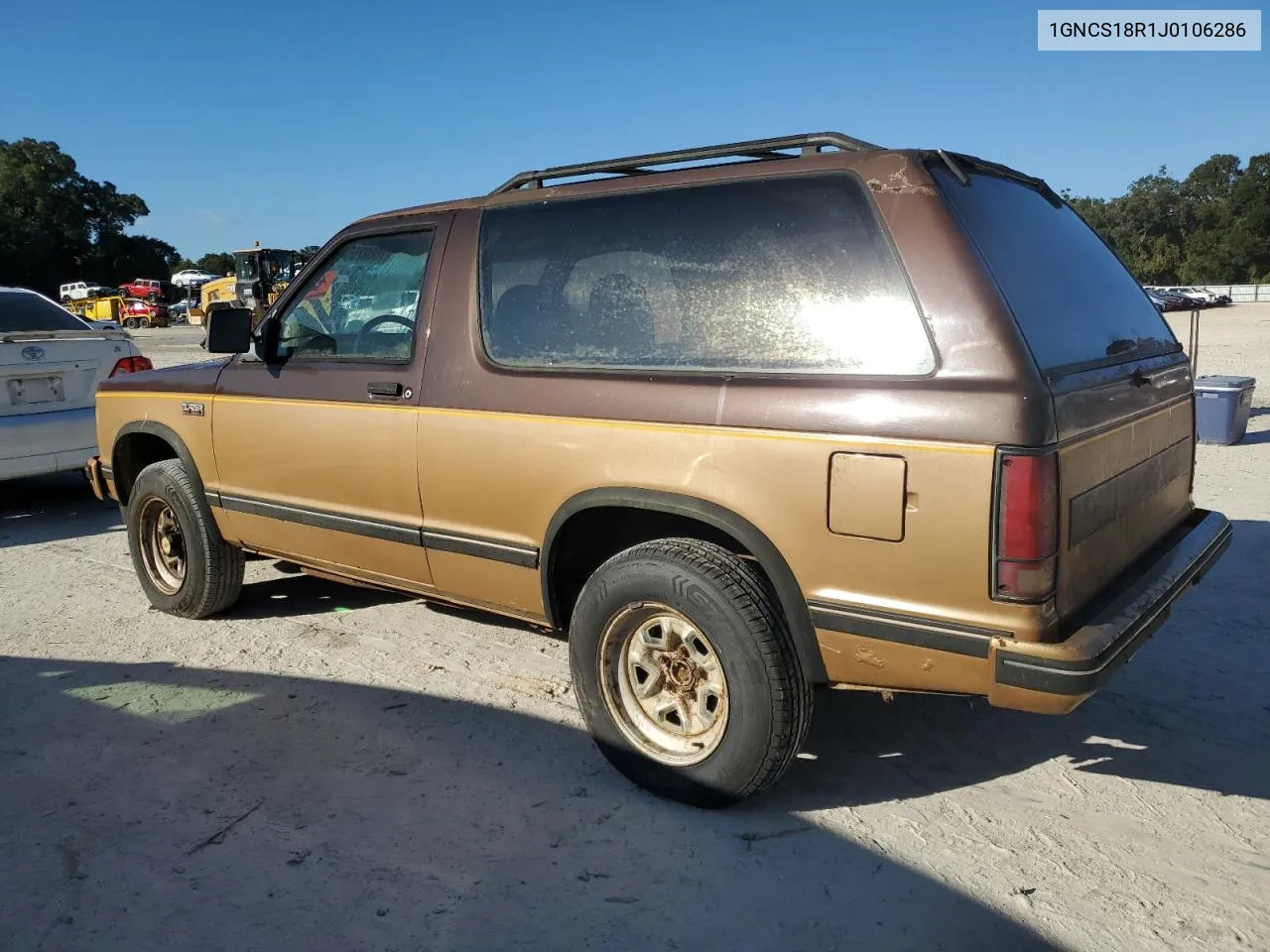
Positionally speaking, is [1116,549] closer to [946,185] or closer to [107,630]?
[946,185]

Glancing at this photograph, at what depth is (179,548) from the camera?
16.1 ft

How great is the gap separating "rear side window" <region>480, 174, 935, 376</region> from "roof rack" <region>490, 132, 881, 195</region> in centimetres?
15

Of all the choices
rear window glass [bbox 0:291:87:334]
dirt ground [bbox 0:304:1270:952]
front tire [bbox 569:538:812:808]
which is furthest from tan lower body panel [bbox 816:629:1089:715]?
rear window glass [bbox 0:291:87:334]

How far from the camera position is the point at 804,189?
280 cm

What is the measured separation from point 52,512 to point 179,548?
351 centimetres

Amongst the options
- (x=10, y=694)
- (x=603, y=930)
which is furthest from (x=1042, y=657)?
(x=10, y=694)

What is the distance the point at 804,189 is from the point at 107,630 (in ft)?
13.0

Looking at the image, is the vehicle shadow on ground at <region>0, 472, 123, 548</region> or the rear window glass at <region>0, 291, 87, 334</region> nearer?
the vehicle shadow on ground at <region>0, 472, 123, 548</region>

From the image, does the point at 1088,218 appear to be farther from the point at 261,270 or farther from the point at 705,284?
the point at 705,284

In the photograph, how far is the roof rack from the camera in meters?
2.87

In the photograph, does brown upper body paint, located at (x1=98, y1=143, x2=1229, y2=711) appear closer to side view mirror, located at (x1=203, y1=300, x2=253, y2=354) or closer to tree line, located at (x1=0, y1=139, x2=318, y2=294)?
side view mirror, located at (x1=203, y1=300, x2=253, y2=354)

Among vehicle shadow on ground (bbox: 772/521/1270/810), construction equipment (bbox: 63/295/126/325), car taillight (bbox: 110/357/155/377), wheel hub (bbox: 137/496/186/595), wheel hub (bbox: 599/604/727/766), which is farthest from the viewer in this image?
construction equipment (bbox: 63/295/126/325)

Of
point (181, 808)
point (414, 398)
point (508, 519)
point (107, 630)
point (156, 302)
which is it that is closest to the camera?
point (181, 808)

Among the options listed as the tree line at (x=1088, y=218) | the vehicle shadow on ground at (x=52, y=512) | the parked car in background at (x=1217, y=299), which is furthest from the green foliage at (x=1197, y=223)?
the vehicle shadow on ground at (x=52, y=512)
